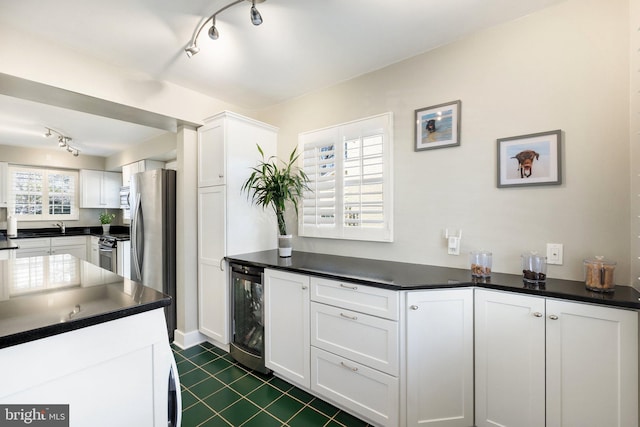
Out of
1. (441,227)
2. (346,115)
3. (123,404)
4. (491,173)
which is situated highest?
(346,115)

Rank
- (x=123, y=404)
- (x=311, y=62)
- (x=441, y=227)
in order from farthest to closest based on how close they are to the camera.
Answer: (x=311, y=62)
(x=441, y=227)
(x=123, y=404)

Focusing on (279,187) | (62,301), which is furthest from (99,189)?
(62,301)

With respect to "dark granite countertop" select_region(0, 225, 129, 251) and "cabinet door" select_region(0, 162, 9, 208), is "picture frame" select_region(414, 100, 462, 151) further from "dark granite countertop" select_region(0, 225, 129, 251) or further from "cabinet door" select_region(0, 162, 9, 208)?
"cabinet door" select_region(0, 162, 9, 208)

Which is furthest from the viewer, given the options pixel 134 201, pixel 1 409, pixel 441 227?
pixel 134 201

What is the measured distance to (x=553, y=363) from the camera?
1.38 m

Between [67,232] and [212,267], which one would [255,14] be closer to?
[212,267]

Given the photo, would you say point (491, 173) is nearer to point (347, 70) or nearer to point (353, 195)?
point (353, 195)

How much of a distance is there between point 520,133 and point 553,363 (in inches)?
52.7

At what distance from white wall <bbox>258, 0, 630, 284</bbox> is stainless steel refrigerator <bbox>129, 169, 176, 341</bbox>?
2.03m

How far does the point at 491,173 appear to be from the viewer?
1.88 metres

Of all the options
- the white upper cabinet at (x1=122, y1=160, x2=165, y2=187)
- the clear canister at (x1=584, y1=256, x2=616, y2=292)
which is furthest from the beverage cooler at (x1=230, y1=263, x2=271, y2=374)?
the white upper cabinet at (x1=122, y1=160, x2=165, y2=187)

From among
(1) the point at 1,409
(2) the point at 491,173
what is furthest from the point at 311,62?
(1) the point at 1,409

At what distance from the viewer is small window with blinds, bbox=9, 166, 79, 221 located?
16.1 ft

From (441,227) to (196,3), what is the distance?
7.15 feet
